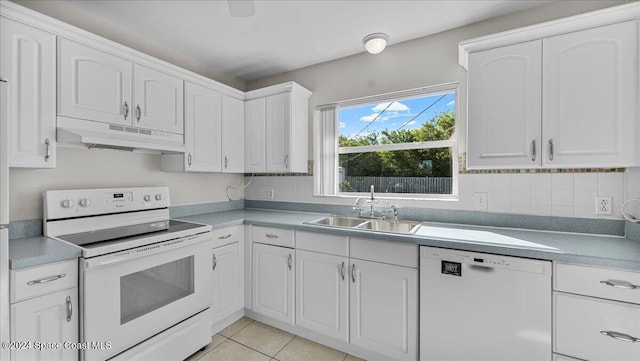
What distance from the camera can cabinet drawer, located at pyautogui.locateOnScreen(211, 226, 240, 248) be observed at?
224 cm

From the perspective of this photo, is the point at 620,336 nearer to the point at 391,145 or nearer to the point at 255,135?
the point at 391,145

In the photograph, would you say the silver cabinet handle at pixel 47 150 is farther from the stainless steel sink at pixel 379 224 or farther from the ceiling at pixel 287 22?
the stainless steel sink at pixel 379 224

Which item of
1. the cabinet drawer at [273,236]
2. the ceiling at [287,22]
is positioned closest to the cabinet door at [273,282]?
the cabinet drawer at [273,236]

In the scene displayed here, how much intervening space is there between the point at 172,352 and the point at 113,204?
44.5 inches

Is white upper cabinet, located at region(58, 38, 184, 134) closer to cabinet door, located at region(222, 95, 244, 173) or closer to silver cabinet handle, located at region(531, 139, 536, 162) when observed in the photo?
cabinet door, located at region(222, 95, 244, 173)

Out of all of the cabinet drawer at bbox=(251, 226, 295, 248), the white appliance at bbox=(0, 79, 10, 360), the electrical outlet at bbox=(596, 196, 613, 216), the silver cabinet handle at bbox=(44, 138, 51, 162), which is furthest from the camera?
the cabinet drawer at bbox=(251, 226, 295, 248)

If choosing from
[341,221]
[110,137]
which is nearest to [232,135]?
[110,137]

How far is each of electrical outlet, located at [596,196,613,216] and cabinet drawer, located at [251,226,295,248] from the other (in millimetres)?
2070

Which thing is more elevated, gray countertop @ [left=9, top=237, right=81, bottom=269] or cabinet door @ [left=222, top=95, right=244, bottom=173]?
cabinet door @ [left=222, top=95, right=244, bottom=173]

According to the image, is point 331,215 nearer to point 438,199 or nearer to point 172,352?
point 438,199

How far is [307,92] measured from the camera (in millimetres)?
2879

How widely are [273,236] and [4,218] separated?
1.52 meters

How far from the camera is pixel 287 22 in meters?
2.13

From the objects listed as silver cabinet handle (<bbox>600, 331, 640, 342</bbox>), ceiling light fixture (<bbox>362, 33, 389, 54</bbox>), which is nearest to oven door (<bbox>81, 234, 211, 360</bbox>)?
ceiling light fixture (<bbox>362, 33, 389, 54</bbox>)
